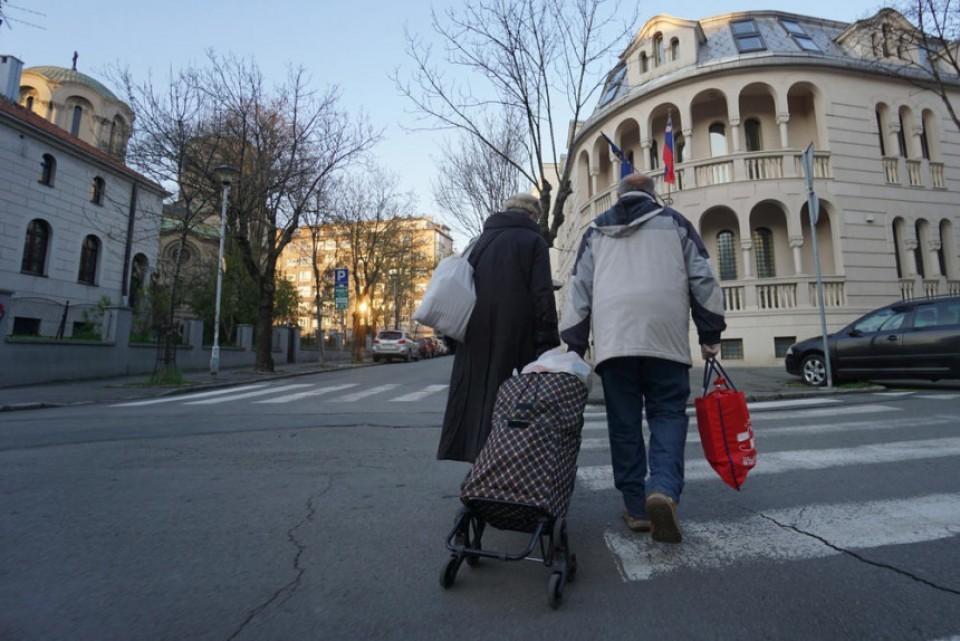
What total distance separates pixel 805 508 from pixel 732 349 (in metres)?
15.3

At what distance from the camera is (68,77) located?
1328 inches

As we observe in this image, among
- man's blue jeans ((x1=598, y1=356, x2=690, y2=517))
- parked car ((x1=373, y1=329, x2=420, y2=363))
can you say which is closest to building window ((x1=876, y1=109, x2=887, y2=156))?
man's blue jeans ((x1=598, y1=356, x2=690, y2=517))

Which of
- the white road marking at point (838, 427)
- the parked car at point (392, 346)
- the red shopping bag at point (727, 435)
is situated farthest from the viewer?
the parked car at point (392, 346)

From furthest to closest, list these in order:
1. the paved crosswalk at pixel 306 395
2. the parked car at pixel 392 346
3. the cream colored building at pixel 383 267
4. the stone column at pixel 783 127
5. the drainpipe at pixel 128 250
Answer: the parked car at pixel 392 346
the cream colored building at pixel 383 267
the drainpipe at pixel 128 250
the stone column at pixel 783 127
the paved crosswalk at pixel 306 395

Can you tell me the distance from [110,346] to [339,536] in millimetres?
17142

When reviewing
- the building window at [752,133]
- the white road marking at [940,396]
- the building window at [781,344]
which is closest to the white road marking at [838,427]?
the white road marking at [940,396]

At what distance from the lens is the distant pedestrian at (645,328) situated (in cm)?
289

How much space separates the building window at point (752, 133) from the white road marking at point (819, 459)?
17.5 meters

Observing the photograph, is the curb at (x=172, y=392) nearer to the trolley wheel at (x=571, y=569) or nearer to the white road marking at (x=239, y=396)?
the white road marking at (x=239, y=396)

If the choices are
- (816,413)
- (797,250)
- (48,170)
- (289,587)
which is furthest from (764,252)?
(48,170)

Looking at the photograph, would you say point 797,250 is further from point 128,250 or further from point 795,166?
point 128,250

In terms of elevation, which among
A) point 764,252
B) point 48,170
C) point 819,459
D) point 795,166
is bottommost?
point 819,459

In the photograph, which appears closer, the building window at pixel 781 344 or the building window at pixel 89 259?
the building window at pixel 781 344

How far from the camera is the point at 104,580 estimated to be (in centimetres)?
245
